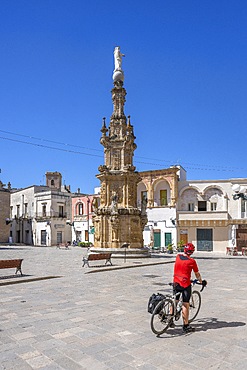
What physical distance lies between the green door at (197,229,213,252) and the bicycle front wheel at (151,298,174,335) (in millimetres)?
31238

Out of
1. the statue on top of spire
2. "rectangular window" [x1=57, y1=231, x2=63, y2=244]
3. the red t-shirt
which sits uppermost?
the statue on top of spire

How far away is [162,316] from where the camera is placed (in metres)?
6.14

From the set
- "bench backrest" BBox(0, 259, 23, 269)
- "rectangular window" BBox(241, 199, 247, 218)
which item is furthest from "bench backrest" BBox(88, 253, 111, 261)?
"rectangular window" BBox(241, 199, 247, 218)

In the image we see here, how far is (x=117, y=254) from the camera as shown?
77.0 ft

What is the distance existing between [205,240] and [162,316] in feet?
103

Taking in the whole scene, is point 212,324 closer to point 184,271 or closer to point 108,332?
point 184,271

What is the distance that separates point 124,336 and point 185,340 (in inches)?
42.0

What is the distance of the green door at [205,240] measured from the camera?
36.2 metres

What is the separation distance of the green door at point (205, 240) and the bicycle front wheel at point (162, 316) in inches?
1230

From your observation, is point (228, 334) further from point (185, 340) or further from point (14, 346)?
point (14, 346)

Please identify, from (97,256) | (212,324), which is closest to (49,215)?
(97,256)

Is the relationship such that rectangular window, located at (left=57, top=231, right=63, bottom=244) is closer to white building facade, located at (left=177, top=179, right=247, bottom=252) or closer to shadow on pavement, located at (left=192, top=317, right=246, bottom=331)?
white building facade, located at (left=177, top=179, right=247, bottom=252)

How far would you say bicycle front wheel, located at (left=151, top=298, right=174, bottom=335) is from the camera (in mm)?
6016

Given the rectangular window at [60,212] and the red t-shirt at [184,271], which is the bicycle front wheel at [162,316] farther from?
the rectangular window at [60,212]
